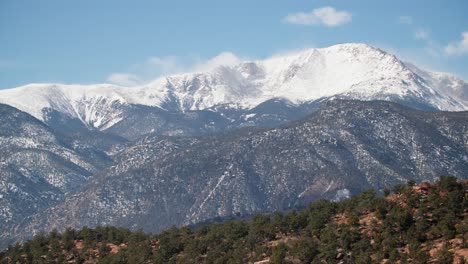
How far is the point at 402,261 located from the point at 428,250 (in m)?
12.4

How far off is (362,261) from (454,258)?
65.8ft

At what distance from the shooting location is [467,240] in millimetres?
197625

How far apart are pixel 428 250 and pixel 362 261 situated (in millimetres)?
17299

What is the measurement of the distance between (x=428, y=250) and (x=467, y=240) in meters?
9.07

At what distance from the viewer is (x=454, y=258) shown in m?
188

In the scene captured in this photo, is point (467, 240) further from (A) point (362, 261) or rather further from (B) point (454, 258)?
(A) point (362, 261)

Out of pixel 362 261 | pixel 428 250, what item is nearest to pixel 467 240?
pixel 428 250

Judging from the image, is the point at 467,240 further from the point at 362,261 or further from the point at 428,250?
the point at 362,261

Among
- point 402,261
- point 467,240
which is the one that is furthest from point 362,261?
point 467,240

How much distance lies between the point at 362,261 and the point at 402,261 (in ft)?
29.5

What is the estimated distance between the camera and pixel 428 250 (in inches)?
7854

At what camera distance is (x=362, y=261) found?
7618 inches

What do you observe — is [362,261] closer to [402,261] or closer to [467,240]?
[402,261]
